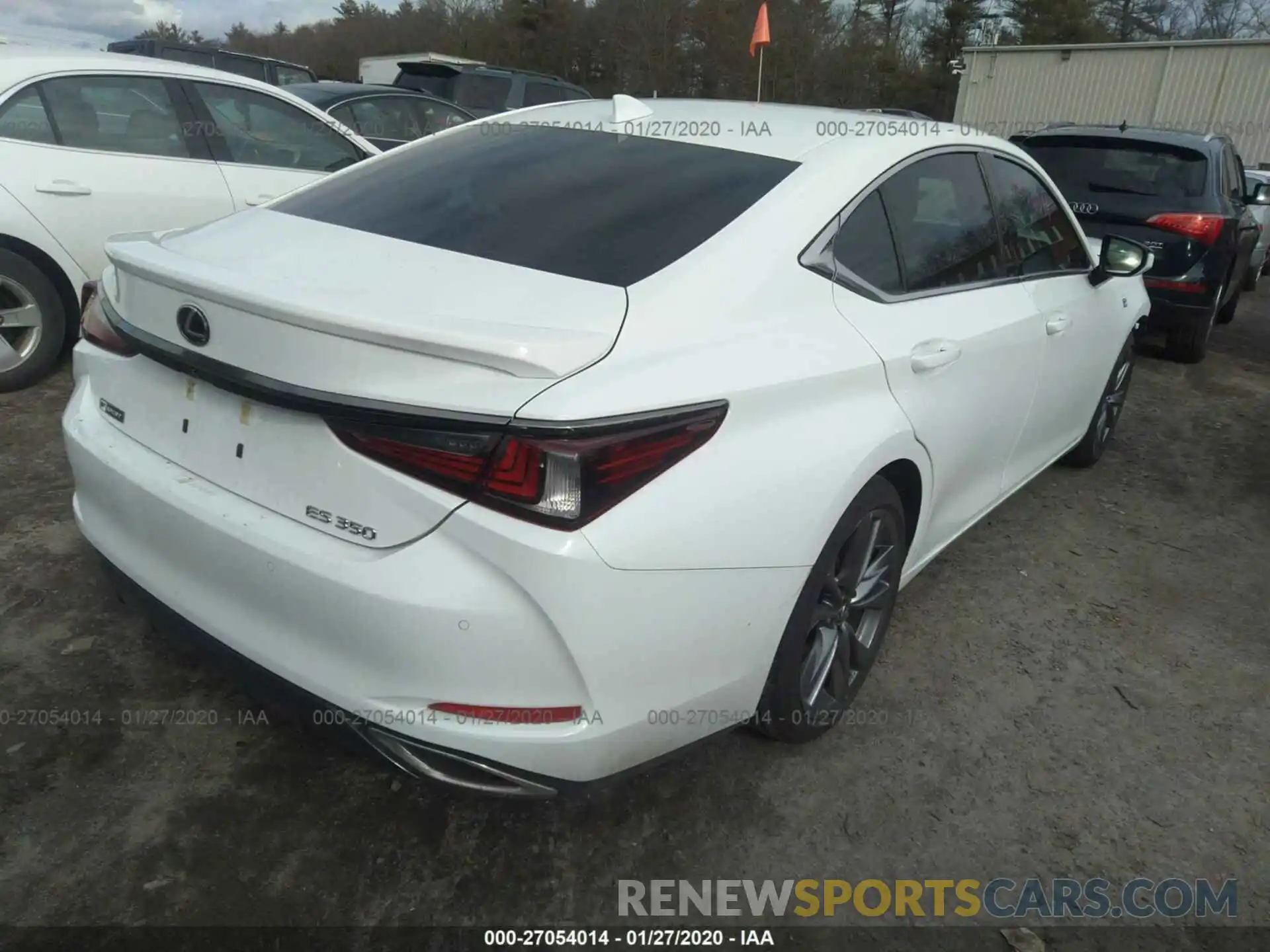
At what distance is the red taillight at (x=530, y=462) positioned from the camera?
60.6 inches

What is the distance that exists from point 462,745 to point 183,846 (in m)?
0.77

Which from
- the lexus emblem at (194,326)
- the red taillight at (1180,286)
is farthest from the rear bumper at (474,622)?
the red taillight at (1180,286)

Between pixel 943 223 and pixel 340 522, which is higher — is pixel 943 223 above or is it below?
above

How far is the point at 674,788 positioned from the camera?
2.25 meters

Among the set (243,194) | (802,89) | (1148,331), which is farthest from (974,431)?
(802,89)

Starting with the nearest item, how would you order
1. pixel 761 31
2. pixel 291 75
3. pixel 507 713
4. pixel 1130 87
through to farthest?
pixel 507 713 < pixel 761 31 < pixel 291 75 < pixel 1130 87

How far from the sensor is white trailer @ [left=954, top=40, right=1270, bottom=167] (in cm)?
2195

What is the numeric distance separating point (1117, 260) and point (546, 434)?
295 centimetres

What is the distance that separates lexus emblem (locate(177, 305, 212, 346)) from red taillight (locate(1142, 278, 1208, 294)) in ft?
20.2

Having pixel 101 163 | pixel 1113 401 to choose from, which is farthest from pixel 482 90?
pixel 1113 401

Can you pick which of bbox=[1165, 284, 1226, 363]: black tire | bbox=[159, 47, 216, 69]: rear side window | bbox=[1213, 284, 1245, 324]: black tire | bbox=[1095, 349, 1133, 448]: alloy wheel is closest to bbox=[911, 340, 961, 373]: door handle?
bbox=[1095, 349, 1133, 448]: alloy wheel

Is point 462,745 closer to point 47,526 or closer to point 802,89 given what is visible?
point 47,526

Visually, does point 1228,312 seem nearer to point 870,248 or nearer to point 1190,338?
point 1190,338

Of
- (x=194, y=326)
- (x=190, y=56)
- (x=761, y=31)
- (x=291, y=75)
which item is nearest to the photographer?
(x=194, y=326)
